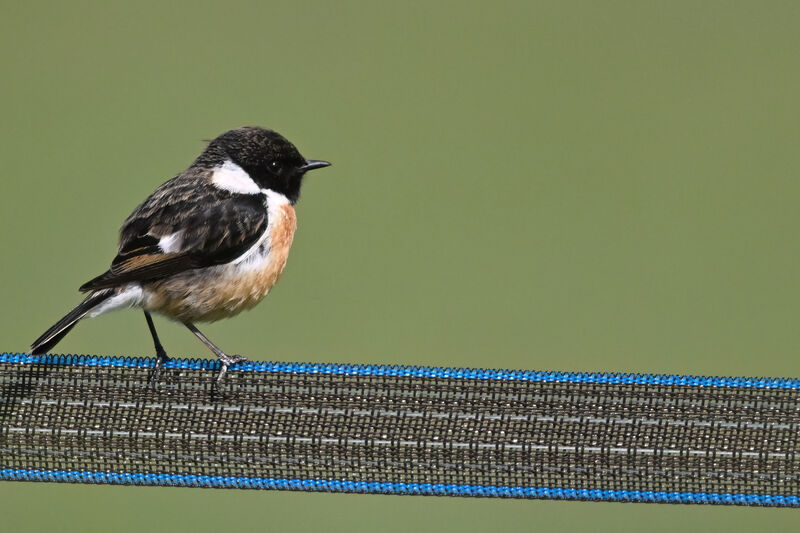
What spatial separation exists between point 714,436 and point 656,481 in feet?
0.91

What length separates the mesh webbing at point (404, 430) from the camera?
158 inches

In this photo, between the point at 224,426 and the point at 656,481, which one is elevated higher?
the point at 656,481

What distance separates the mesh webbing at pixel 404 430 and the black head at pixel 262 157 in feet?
7.41

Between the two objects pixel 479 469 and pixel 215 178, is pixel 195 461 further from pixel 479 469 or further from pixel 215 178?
pixel 215 178

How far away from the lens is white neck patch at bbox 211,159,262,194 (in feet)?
20.1

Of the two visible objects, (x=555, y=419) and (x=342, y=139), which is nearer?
(x=555, y=419)

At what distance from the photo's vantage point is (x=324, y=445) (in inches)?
164

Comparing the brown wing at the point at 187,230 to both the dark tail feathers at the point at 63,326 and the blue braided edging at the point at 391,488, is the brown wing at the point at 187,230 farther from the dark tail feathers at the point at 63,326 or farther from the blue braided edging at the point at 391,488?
the blue braided edging at the point at 391,488

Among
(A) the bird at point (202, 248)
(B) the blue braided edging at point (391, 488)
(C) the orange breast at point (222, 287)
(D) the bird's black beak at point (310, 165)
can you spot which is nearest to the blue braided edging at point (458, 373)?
(B) the blue braided edging at point (391, 488)

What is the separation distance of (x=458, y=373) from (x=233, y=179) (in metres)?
2.66

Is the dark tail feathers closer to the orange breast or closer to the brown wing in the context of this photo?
the brown wing

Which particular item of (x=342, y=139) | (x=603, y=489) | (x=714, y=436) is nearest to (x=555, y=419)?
(x=603, y=489)

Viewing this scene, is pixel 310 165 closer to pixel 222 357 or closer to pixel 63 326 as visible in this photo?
pixel 222 357

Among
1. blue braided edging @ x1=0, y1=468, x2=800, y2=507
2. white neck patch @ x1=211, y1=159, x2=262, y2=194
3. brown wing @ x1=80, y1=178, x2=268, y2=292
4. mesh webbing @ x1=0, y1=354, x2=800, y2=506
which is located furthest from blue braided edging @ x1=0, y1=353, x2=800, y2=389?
white neck patch @ x1=211, y1=159, x2=262, y2=194
